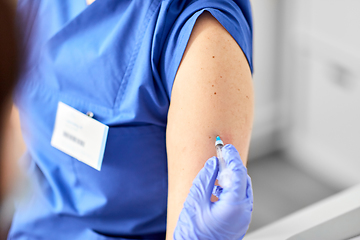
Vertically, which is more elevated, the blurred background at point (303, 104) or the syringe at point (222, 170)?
the blurred background at point (303, 104)

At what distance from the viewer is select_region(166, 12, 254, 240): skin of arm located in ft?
2.35

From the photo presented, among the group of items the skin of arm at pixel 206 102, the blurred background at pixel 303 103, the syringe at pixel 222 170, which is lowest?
the syringe at pixel 222 170

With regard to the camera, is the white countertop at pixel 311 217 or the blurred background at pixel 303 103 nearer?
the white countertop at pixel 311 217

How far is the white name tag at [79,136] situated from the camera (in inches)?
33.9

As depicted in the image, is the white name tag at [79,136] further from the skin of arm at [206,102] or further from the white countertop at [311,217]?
the white countertop at [311,217]

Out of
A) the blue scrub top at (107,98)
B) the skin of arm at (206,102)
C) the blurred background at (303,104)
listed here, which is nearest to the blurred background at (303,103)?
the blurred background at (303,104)

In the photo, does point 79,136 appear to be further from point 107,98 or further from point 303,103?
point 303,103

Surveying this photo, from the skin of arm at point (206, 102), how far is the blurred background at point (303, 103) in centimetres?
137

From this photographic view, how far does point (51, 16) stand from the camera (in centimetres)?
98

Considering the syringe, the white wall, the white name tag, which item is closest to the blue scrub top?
the white name tag

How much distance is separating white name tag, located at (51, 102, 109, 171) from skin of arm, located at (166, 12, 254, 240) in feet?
0.63

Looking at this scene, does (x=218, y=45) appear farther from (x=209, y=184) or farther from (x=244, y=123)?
(x=209, y=184)

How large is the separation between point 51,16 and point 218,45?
48 cm

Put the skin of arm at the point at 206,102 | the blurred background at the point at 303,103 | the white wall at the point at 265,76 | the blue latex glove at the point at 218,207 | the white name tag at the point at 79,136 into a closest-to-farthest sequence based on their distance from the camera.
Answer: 1. the blue latex glove at the point at 218,207
2. the skin of arm at the point at 206,102
3. the white name tag at the point at 79,136
4. the blurred background at the point at 303,103
5. the white wall at the point at 265,76
